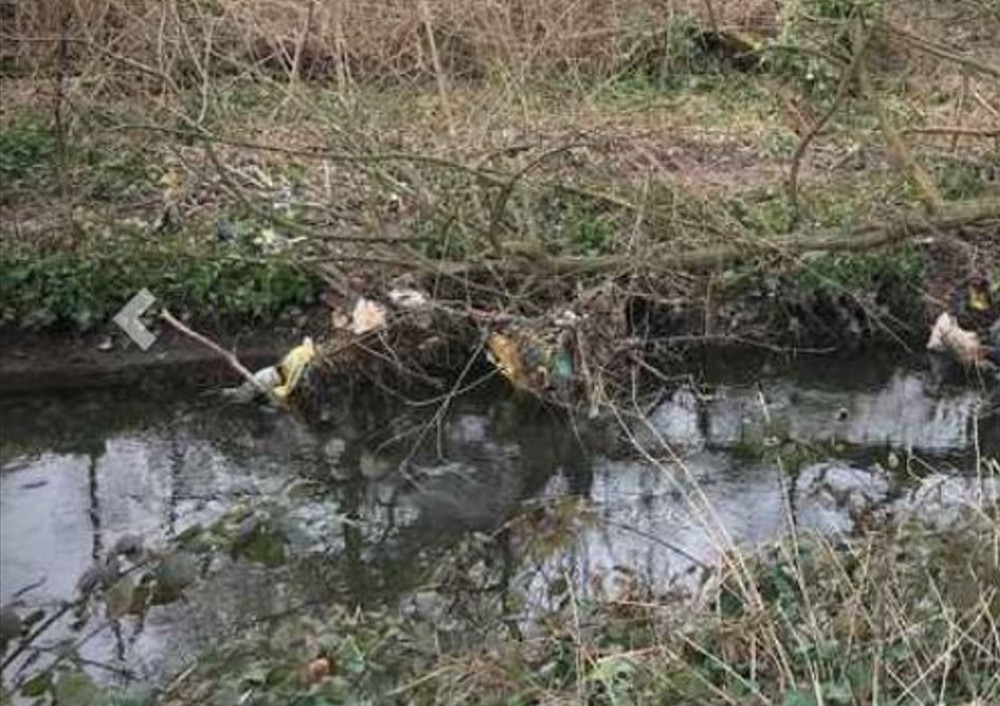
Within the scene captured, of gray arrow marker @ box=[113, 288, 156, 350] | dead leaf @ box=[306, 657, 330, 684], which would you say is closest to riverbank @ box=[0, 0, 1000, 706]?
dead leaf @ box=[306, 657, 330, 684]

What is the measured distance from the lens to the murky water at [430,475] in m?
6.29

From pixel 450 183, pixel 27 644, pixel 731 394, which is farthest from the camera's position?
pixel 731 394

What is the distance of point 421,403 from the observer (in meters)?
8.05

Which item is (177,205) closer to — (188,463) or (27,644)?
(188,463)

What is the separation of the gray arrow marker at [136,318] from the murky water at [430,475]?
0.38m

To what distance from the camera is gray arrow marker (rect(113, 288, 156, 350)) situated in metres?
8.72

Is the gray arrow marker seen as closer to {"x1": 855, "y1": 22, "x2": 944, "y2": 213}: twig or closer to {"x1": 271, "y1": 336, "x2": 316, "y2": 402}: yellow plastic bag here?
{"x1": 271, "y1": 336, "x2": 316, "y2": 402}: yellow plastic bag

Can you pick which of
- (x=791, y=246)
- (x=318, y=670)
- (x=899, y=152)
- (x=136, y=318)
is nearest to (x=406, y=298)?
(x=136, y=318)

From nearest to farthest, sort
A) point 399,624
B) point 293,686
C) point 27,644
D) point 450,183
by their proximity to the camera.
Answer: point 27,644 < point 293,686 < point 399,624 < point 450,183

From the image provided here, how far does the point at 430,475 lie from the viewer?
7.66 m

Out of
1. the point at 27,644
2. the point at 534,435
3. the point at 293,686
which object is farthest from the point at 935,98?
the point at 27,644

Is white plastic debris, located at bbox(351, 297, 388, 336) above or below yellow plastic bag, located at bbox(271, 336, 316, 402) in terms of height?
above

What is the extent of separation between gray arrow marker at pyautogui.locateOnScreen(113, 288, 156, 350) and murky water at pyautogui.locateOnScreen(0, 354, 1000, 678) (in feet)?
1.25

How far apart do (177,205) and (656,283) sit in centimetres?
323
